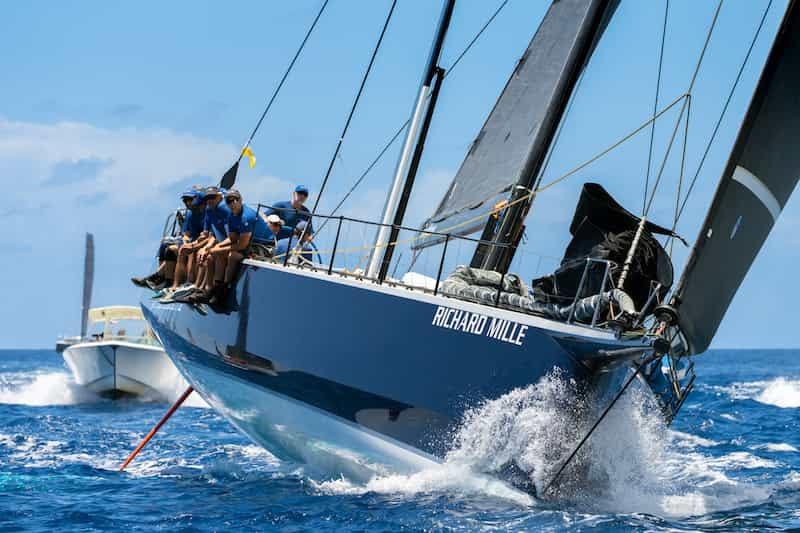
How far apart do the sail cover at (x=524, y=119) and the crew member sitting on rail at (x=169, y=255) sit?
270 centimetres

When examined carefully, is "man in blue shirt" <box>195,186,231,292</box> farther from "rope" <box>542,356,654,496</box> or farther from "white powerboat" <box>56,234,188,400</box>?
"white powerboat" <box>56,234,188,400</box>

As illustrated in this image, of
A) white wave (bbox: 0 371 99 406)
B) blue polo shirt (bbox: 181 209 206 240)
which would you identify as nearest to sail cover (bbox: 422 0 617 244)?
blue polo shirt (bbox: 181 209 206 240)

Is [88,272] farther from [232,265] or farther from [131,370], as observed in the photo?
[232,265]

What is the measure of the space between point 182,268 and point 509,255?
369 centimetres

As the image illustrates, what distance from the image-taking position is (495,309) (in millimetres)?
8320

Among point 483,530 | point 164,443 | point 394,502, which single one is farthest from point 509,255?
point 164,443

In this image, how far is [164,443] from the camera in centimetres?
1517

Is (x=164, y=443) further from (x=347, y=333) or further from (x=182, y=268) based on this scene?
(x=347, y=333)

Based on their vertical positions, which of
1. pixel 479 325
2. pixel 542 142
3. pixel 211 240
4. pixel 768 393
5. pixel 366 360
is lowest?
pixel 768 393

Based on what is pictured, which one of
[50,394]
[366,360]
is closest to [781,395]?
[50,394]

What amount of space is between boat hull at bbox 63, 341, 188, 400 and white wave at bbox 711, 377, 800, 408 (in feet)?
49.9

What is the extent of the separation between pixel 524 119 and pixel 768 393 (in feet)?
76.1

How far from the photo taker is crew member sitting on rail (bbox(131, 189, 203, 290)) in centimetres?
1195

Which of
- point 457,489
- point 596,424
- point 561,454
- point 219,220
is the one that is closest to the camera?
point 596,424
